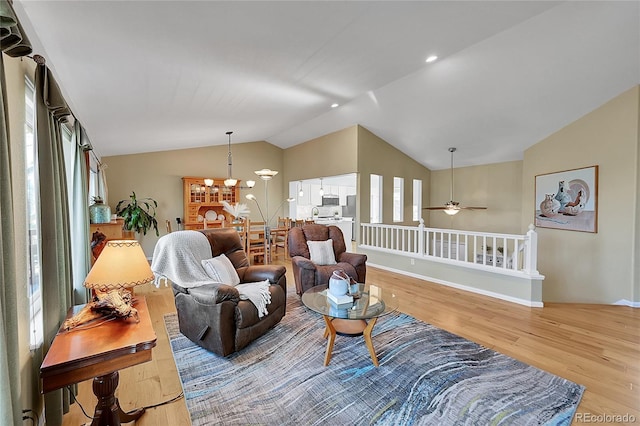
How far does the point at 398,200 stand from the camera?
766 cm

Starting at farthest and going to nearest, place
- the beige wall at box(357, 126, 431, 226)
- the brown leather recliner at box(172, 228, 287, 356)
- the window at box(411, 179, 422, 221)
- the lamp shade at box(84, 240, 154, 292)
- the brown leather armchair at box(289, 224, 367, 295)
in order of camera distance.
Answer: the window at box(411, 179, 422, 221) < the beige wall at box(357, 126, 431, 226) < the brown leather armchair at box(289, 224, 367, 295) < the brown leather recliner at box(172, 228, 287, 356) < the lamp shade at box(84, 240, 154, 292)

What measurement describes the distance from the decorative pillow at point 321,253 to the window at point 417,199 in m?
4.55

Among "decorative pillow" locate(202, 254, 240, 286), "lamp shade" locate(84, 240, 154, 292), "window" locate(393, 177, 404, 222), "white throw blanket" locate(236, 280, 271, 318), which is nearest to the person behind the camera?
"lamp shade" locate(84, 240, 154, 292)

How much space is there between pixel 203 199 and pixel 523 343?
7075mm

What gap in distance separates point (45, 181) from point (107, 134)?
341cm

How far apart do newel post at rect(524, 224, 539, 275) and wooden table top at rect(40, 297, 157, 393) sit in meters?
4.40

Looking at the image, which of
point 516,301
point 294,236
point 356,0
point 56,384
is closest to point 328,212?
point 294,236

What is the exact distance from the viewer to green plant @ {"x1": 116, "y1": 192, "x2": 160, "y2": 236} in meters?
6.14

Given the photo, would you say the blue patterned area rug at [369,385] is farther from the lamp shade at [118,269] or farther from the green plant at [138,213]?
the green plant at [138,213]

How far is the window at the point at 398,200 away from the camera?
7.54 metres

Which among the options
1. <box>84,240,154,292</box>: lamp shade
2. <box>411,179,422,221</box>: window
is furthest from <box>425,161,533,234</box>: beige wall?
<box>84,240,154,292</box>: lamp shade

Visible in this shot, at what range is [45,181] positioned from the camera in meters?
1.62

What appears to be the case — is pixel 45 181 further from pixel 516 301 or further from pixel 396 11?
pixel 516 301

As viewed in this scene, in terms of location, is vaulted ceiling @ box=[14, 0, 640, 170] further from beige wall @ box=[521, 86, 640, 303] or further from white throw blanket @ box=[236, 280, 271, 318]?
white throw blanket @ box=[236, 280, 271, 318]
